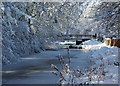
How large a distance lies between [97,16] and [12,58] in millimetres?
7490

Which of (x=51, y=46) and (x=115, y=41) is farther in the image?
(x=51, y=46)

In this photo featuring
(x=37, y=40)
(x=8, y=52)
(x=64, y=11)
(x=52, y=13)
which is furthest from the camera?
(x=64, y=11)

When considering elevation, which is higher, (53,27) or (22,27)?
(22,27)

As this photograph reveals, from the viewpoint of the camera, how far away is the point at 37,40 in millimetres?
24266

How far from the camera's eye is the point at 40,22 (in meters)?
22.0

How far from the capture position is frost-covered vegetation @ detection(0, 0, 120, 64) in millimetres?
11786

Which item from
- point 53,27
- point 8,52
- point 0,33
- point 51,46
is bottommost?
point 51,46

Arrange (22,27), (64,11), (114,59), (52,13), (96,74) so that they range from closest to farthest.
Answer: (96,74), (114,59), (22,27), (52,13), (64,11)

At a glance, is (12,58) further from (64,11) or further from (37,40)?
(64,11)

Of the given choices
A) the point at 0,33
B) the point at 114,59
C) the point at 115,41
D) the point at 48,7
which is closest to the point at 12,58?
the point at 0,33

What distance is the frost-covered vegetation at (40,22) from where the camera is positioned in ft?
38.7

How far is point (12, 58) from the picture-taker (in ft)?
38.0

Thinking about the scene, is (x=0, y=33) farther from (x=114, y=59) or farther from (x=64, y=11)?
(x=64, y=11)

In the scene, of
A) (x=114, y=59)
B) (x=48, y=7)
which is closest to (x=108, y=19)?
(x=114, y=59)
